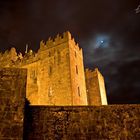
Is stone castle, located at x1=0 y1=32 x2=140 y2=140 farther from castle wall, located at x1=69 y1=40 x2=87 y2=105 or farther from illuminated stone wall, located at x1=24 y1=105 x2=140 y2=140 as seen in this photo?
castle wall, located at x1=69 y1=40 x2=87 y2=105

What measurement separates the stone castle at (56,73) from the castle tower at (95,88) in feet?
2.67

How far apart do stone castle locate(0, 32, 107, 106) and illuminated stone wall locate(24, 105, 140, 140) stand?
13.6 meters

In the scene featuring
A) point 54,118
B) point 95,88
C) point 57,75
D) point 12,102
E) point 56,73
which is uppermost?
point 56,73

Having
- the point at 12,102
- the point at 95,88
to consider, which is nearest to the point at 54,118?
the point at 12,102

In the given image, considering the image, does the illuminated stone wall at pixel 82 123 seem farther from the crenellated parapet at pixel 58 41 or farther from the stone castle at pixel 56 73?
the crenellated parapet at pixel 58 41

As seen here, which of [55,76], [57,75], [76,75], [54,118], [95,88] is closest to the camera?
[54,118]

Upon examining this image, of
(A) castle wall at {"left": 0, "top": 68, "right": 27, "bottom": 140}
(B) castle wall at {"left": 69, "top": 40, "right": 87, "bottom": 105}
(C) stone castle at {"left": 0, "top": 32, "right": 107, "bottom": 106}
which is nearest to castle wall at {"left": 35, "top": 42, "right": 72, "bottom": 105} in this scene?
(C) stone castle at {"left": 0, "top": 32, "right": 107, "bottom": 106}

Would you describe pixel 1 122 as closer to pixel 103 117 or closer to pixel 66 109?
pixel 66 109

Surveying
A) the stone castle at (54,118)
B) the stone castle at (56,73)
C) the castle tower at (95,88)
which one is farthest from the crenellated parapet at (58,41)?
the stone castle at (54,118)

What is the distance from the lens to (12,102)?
18.9 ft

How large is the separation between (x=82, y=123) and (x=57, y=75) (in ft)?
52.8

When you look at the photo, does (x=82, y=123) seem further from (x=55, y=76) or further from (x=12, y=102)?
(x=55, y=76)

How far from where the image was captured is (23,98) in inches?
230

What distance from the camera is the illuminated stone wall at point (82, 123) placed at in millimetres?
6324
